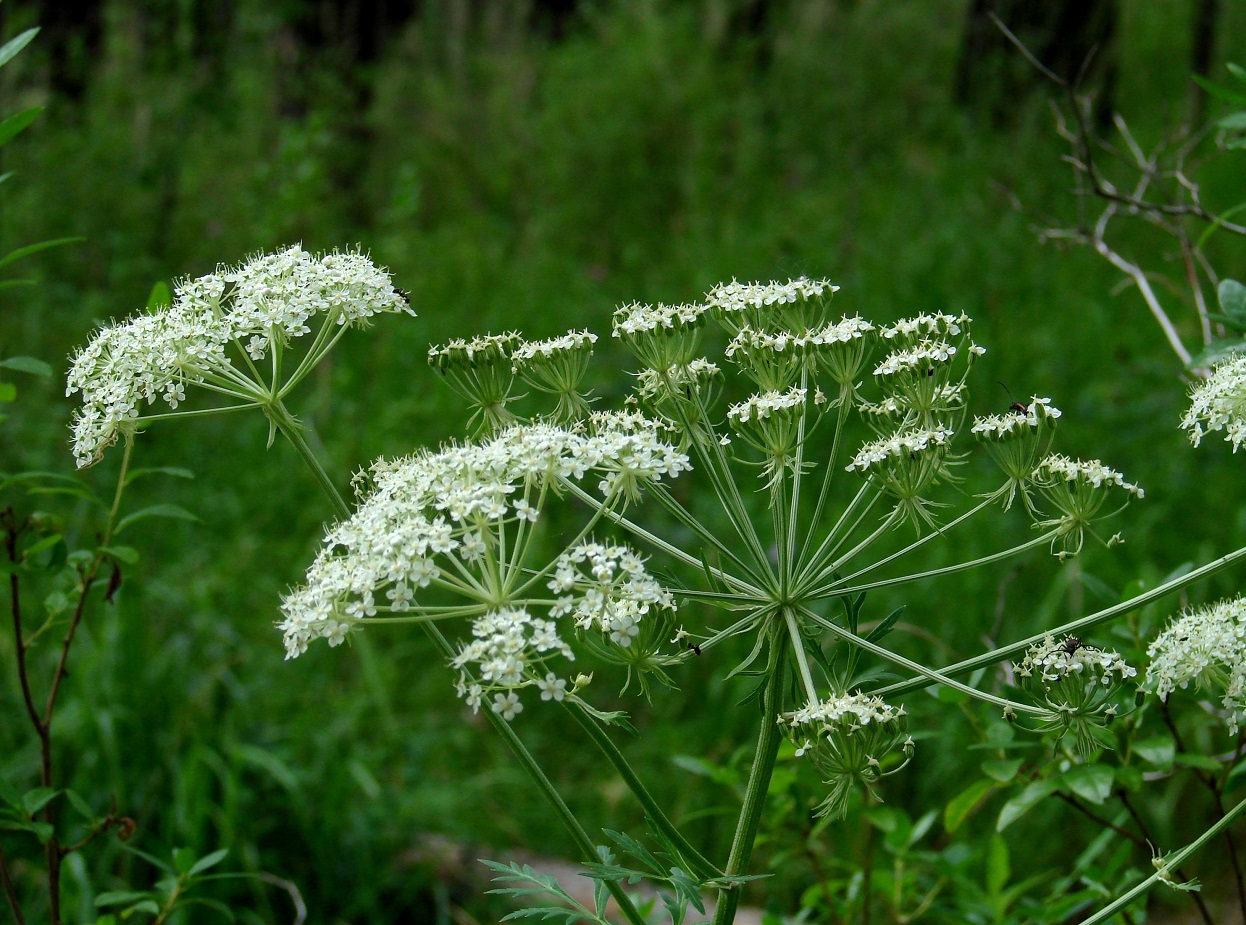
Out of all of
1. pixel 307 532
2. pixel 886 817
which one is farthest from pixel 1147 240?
pixel 886 817

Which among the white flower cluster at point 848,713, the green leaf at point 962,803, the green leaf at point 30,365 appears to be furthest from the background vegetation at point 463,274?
the white flower cluster at point 848,713

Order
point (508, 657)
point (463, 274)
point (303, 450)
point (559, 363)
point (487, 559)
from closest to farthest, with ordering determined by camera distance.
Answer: point (508, 657)
point (487, 559)
point (303, 450)
point (559, 363)
point (463, 274)

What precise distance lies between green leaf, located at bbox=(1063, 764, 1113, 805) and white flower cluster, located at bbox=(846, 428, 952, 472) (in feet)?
2.60

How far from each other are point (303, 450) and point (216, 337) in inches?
13.0

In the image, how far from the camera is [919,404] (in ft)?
6.40

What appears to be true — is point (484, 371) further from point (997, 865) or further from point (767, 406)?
point (997, 865)

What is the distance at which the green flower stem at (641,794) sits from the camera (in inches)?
63.7

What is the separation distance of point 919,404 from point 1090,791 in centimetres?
84

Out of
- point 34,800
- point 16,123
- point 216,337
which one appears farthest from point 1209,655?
point 16,123

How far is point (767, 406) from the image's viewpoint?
77.0 inches

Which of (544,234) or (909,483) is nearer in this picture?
(909,483)

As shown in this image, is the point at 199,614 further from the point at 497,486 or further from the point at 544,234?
the point at 544,234

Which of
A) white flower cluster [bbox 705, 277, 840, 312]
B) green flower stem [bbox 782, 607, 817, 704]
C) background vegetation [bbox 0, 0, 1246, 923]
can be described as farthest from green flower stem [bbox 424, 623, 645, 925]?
background vegetation [bbox 0, 0, 1246, 923]

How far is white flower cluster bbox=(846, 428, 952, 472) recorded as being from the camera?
1.84 m
